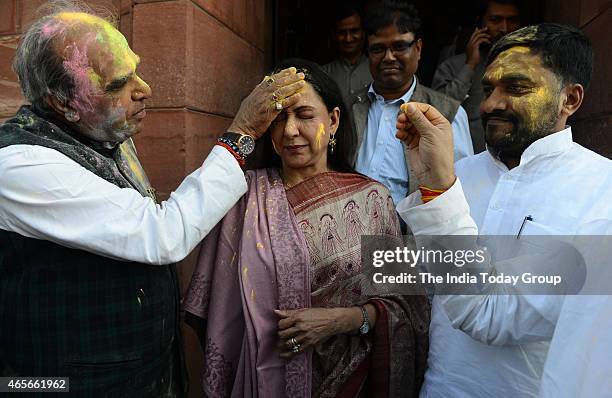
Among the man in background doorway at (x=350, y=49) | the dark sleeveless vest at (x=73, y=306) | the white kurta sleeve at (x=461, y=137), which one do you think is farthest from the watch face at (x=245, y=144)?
the man in background doorway at (x=350, y=49)

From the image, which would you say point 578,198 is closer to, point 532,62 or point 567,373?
point 532,62

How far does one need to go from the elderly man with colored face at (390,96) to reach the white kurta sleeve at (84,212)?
1.37 m

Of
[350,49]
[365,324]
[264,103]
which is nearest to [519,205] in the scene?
[365,324]

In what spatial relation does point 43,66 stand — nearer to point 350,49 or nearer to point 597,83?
point 350,49

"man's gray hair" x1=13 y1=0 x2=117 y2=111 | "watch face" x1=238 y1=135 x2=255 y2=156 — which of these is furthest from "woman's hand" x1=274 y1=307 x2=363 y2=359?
"man's gray hair" x1=13 y1=0 x2=117 y2=111

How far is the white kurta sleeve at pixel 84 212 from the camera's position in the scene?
→ 1.24m

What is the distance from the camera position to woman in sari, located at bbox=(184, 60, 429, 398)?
1.59 m

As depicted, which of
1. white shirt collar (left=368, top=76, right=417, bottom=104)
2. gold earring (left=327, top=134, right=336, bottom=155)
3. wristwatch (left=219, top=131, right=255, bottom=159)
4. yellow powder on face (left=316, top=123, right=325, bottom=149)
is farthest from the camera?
white shirt collar (left=368, top=76, right=417, bottom=104)

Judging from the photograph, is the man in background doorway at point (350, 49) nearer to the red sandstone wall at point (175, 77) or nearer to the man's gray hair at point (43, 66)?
the red sandstone wall at point (175, 77)

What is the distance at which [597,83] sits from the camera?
246 cm

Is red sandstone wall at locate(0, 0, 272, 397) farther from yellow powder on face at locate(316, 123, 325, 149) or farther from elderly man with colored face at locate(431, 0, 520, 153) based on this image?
elderly man with colored face at locate(431, 0, 520, 153)

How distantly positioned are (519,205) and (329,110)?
81 centimetres

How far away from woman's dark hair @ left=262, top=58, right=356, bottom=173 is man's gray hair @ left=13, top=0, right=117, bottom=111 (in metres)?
0.78

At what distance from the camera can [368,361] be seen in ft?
5.60
